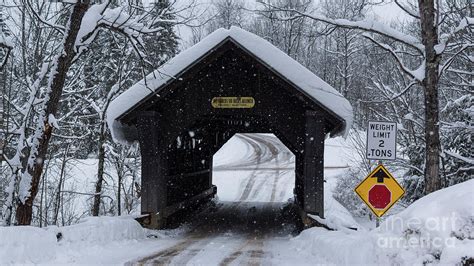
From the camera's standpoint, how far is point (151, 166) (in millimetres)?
12328

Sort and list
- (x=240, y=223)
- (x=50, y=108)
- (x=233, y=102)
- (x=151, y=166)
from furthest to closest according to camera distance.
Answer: (x=240, y=223) → (x=233, y=102) → (x=151, y=166) → (x=50, y=108)

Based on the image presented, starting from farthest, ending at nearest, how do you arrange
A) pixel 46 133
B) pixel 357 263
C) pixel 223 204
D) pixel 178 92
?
pixel 223 204 < pixel 178 92 < pixel 46 133 < pixel 357 263

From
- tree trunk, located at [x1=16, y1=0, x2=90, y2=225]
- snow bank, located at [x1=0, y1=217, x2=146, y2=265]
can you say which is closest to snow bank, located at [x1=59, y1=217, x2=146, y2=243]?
snow bank, located at [x1=0, y1=217, x2=146, y2=265]

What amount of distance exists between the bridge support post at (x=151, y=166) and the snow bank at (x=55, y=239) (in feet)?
6.92

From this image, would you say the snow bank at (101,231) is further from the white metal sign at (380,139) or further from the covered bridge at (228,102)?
the white metal sign at (380,139)

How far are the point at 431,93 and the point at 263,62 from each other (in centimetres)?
447

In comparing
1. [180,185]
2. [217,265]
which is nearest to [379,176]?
[217,265]

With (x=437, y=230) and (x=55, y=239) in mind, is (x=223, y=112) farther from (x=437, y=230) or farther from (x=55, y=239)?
(x=437, y=230)

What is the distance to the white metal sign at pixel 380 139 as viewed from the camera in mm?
8664

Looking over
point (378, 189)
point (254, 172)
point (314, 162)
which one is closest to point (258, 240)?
point (314, 162)

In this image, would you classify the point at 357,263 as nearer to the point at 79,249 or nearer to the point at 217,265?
the point at 217,265

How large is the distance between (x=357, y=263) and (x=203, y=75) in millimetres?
8083

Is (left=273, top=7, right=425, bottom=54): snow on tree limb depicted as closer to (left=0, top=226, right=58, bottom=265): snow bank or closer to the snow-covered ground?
the snow-covered ground

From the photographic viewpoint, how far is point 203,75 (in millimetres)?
12711
